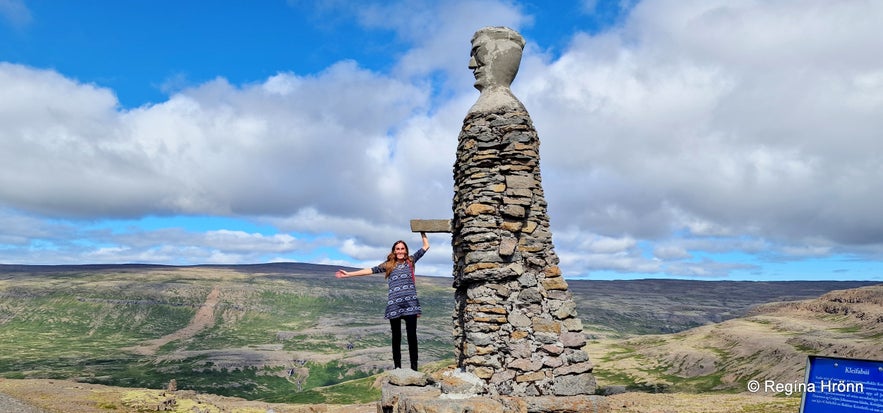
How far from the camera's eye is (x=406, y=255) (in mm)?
14695

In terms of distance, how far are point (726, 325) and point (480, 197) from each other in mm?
94663

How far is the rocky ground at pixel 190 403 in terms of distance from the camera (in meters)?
21.9

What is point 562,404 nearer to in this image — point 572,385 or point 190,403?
point 572,385

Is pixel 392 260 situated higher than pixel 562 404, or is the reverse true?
pixel 392 260

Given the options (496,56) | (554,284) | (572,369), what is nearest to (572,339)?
(572,369)

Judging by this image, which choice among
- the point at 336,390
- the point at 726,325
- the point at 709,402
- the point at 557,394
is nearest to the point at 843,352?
the point at 709,402

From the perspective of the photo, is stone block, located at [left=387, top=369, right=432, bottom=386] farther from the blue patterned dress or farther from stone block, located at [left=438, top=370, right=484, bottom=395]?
the blue patterned dress

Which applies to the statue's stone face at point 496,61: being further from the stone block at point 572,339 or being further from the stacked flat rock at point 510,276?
the stone block at point 572,339

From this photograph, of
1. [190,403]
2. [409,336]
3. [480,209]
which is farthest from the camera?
[190,403]

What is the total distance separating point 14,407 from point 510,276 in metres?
24.1

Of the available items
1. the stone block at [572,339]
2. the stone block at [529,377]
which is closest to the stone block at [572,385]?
the stone block at [529,377]

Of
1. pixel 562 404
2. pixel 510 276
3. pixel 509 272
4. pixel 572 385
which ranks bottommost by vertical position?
pixel 562 404

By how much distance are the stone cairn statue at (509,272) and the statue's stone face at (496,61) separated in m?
0.61

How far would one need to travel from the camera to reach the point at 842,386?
941cm
